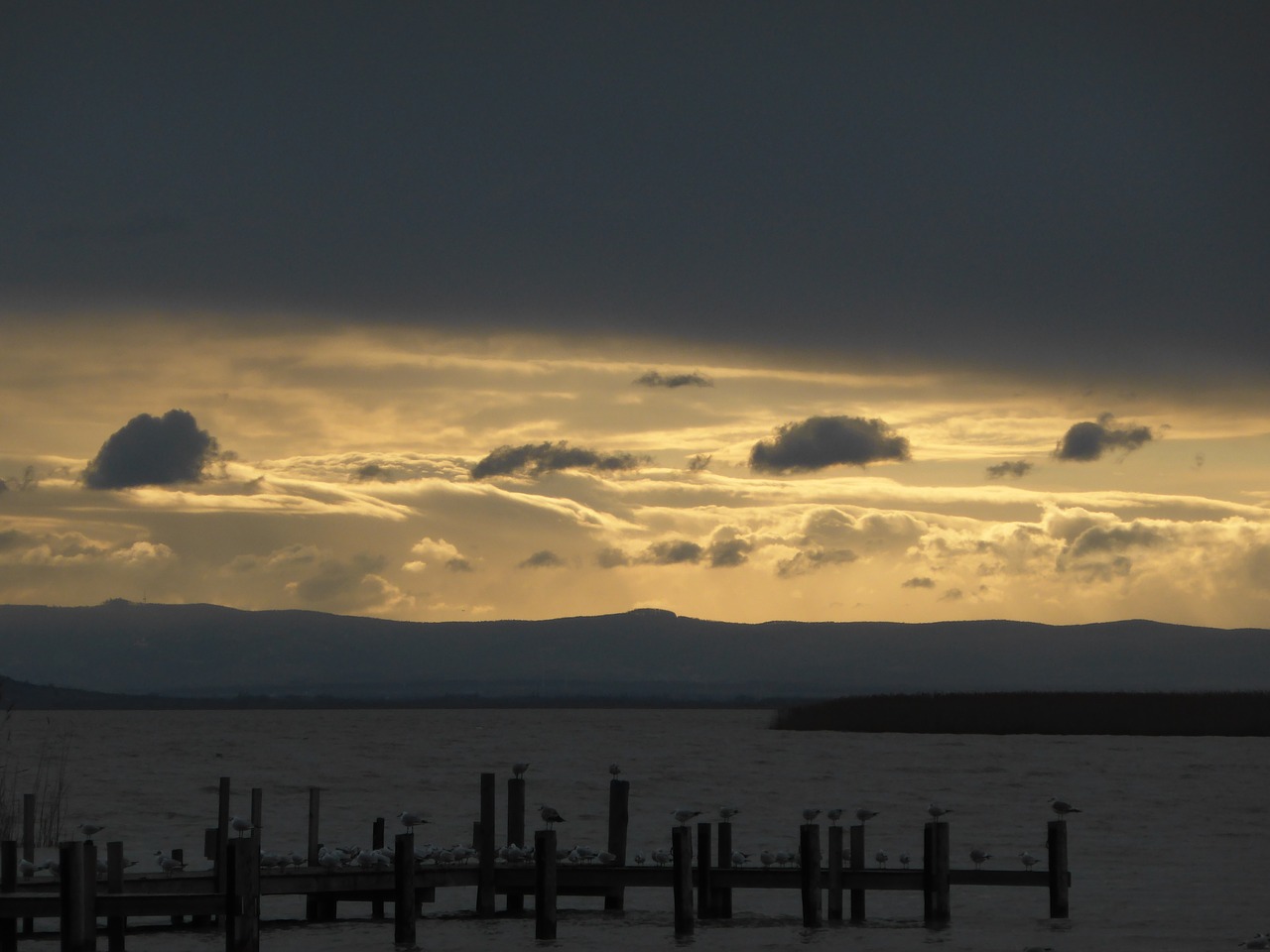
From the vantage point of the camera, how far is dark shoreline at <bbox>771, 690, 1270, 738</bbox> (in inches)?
4619

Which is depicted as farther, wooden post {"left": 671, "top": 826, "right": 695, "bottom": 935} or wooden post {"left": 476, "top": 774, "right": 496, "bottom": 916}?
wooden post {"left": 476, "top": 774, "right": 496, "bottom": 916}

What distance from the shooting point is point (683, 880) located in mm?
31172

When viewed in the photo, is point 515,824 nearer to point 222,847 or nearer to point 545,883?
point 545,883

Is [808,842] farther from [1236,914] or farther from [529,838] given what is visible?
[529,838]

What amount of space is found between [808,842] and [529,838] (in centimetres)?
2845

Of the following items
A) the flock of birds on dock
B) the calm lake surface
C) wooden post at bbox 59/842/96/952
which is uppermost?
wooden post at bbox 59/842/96/952

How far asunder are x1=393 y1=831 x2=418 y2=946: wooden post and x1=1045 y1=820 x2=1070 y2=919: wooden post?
470 inches

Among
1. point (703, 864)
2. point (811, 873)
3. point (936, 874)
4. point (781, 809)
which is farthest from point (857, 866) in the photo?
point (781, 809)

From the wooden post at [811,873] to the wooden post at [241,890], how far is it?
34.7 feet

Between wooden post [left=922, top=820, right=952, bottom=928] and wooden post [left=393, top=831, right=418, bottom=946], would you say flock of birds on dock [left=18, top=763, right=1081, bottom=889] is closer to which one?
wooden post [left=393, top=831, right=418, bottom=946]

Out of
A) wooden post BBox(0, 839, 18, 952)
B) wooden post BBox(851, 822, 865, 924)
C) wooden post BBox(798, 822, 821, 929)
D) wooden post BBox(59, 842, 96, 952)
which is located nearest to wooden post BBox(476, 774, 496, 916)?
wooden post BBox(798, 822, 821, 929)

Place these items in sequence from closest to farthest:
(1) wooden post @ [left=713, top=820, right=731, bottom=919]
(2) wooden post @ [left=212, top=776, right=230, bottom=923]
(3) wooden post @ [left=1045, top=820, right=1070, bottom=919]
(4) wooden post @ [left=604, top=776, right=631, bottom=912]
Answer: (2) wooden post @ [left=212, top=776, right=230, bottom=923] → (3) wooden post @ [left=1045, top=820, right=1070, bottom=919] → (1) wooden post @ [left=713, top=820, right=731, bottom=919] → (4) wooden post @ [left=604, top=776, right=631, bottom=912]

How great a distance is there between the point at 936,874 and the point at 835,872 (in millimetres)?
1808

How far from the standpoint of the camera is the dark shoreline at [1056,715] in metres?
117
